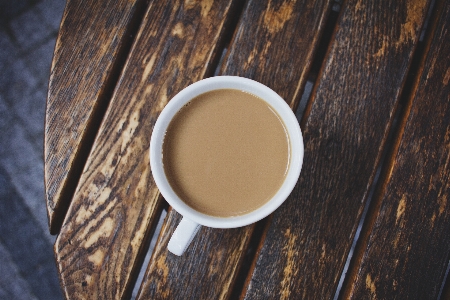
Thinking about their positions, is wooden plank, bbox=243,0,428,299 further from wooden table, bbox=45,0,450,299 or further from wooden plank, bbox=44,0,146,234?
wooden plank, bbox=44,0,146,234

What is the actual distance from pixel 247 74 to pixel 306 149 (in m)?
0.17

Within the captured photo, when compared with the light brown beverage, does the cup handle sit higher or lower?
lower

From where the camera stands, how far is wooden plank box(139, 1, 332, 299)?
2.16ft

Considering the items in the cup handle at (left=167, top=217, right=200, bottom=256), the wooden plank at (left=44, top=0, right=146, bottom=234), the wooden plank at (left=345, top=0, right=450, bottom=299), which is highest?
the wooden plank at (left=44, top=0, right=146, bottom=234)

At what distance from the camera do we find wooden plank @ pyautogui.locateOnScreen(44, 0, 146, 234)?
26.7 inches

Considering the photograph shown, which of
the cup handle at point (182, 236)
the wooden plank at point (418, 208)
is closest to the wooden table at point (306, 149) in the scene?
the wooden plank at point (418, 208)

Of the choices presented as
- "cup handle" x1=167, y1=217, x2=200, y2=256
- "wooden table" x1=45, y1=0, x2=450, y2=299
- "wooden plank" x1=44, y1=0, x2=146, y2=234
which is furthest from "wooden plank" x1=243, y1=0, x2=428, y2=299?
"wooden plank" x1=44, y1=0, x2=146, y2=234

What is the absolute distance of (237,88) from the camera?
1.95ft

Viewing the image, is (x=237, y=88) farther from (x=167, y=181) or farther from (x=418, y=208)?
(x=418, y=208)

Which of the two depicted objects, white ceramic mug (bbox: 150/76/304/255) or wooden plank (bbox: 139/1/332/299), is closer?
white ceramic mug (bbox: 150/76/304/255)

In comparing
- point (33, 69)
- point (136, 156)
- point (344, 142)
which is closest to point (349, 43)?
point (344, 142)

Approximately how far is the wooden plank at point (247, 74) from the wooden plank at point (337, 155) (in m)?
0.04

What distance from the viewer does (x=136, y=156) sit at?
2.18ft

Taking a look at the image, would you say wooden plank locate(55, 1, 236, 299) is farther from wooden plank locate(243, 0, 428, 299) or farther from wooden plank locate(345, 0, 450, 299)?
wooden plank locate(345, 0, 450, 299)
